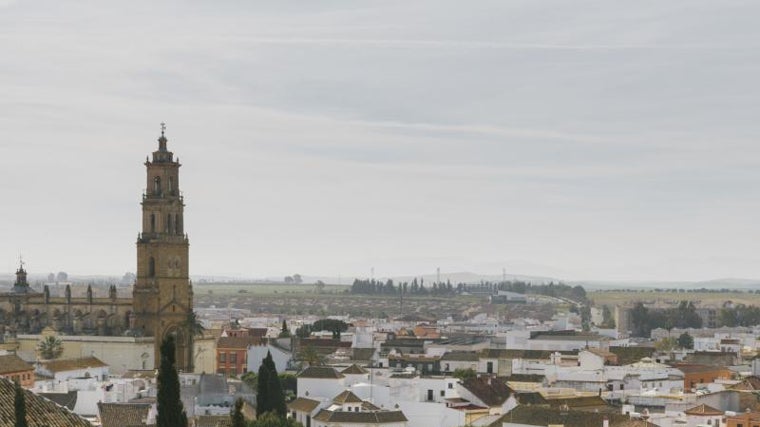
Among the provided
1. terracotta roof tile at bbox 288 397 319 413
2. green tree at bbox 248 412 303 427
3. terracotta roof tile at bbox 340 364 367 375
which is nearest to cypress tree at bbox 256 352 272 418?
terracotta roof tile at bbox 288 397 319 413

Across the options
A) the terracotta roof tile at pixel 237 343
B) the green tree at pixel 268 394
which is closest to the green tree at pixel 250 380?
the terracotta roof tile at pixel 237 343

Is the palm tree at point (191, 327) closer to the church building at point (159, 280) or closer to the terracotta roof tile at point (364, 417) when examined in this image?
the church building at point (159, 280)

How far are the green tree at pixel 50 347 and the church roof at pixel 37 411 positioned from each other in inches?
2240

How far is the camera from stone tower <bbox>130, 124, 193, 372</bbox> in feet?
269

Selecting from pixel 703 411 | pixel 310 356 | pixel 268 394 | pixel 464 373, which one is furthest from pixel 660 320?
pixel 268 394

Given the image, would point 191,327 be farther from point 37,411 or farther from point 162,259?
point 37,411

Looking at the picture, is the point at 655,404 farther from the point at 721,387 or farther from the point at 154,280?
the point at 154,280

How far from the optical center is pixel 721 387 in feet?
219

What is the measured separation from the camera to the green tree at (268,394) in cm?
5560

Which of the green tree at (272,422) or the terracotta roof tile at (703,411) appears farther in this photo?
the terracotta roof tile at (703,411)

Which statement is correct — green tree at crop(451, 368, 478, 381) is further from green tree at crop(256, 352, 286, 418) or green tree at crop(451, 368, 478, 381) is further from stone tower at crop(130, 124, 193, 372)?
green tree at crop(256, 352, 286, 418)

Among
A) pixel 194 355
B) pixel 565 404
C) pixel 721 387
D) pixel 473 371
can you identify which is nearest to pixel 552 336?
pixel 473 371

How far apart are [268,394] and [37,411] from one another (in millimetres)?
33218

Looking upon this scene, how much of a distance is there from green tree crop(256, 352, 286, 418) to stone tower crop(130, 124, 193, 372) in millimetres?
25637
